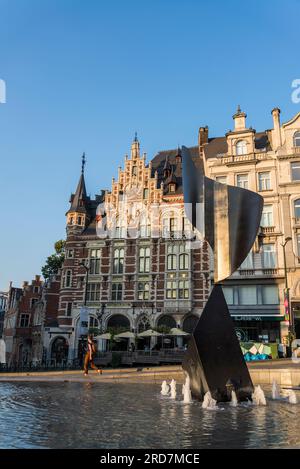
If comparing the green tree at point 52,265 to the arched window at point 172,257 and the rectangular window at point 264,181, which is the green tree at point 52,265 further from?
the rectangular window at point 264,181

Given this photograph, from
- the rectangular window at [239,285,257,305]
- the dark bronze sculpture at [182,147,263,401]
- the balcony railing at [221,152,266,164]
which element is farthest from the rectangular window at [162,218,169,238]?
the dark bronze sculpture at [182,147,263,401]

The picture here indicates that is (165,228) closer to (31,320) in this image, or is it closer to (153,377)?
(31,320)

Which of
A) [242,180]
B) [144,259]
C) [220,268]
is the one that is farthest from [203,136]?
[220,268]

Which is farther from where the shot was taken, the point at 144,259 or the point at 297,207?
the point at 144,259

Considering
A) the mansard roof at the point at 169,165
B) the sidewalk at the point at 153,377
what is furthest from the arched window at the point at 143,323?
the sidewalk at the point at 153,377

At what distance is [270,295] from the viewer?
3184cm

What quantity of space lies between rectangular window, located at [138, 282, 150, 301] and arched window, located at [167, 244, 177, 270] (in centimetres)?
290

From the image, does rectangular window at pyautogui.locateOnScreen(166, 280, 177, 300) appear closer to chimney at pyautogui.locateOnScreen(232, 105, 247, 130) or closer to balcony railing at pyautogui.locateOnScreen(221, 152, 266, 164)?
balcony railing at pyautogui.locateOnScreen(221, 152, 266, 164)

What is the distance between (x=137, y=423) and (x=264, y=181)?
101 ft

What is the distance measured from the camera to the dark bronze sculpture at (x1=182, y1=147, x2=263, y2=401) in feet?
32.2

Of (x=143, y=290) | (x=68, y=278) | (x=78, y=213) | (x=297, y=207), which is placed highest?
(x=78, y=213)
